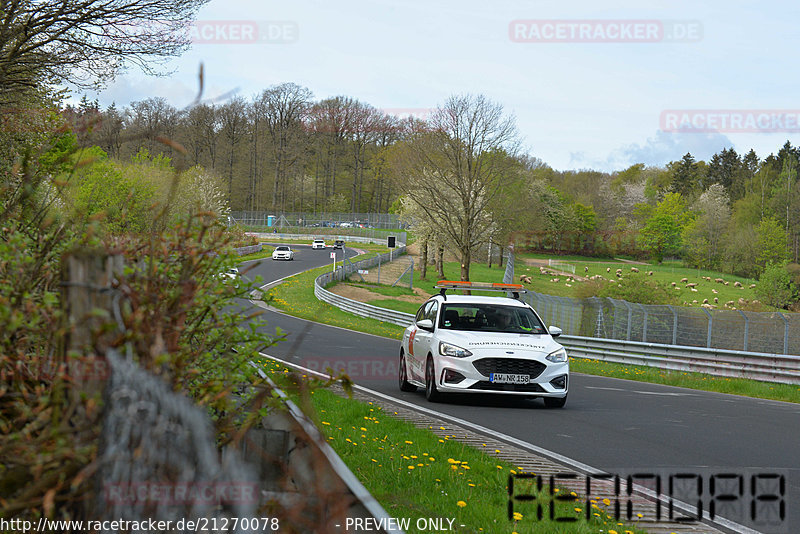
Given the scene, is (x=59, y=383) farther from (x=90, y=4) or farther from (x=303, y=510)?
(x=90, y=4)

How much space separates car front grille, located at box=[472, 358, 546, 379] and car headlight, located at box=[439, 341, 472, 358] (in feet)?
0.65

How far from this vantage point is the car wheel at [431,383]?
1297 cm

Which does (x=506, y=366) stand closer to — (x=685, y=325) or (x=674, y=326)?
(x=674, y=326)

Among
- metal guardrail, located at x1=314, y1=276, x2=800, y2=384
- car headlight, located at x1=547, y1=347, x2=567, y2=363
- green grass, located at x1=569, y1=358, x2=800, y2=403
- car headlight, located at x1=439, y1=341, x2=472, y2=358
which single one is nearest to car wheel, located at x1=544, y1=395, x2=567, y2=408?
car headlight, located at x1=547, y1=347, x2=567, y2=363

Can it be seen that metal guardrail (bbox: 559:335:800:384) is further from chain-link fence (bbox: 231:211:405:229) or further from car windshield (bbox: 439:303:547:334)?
chain-link fence (bbox: 231:211:405:229)

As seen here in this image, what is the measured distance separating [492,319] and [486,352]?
150cm

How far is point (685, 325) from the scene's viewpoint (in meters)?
25.0

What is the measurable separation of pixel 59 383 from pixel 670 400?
1402 cm

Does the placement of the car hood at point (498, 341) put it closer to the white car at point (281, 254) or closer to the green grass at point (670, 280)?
the green grass at point (670, 280)

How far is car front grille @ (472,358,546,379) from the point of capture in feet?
41.1

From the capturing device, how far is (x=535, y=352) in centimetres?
1262

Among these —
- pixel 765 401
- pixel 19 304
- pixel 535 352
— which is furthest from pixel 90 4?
pixel 765 401

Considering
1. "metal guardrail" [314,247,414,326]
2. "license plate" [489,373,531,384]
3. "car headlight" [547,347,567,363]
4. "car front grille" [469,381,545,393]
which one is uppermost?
"car headlight" [547,347,567,363]

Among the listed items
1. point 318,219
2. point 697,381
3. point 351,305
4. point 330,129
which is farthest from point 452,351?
point 318,219
